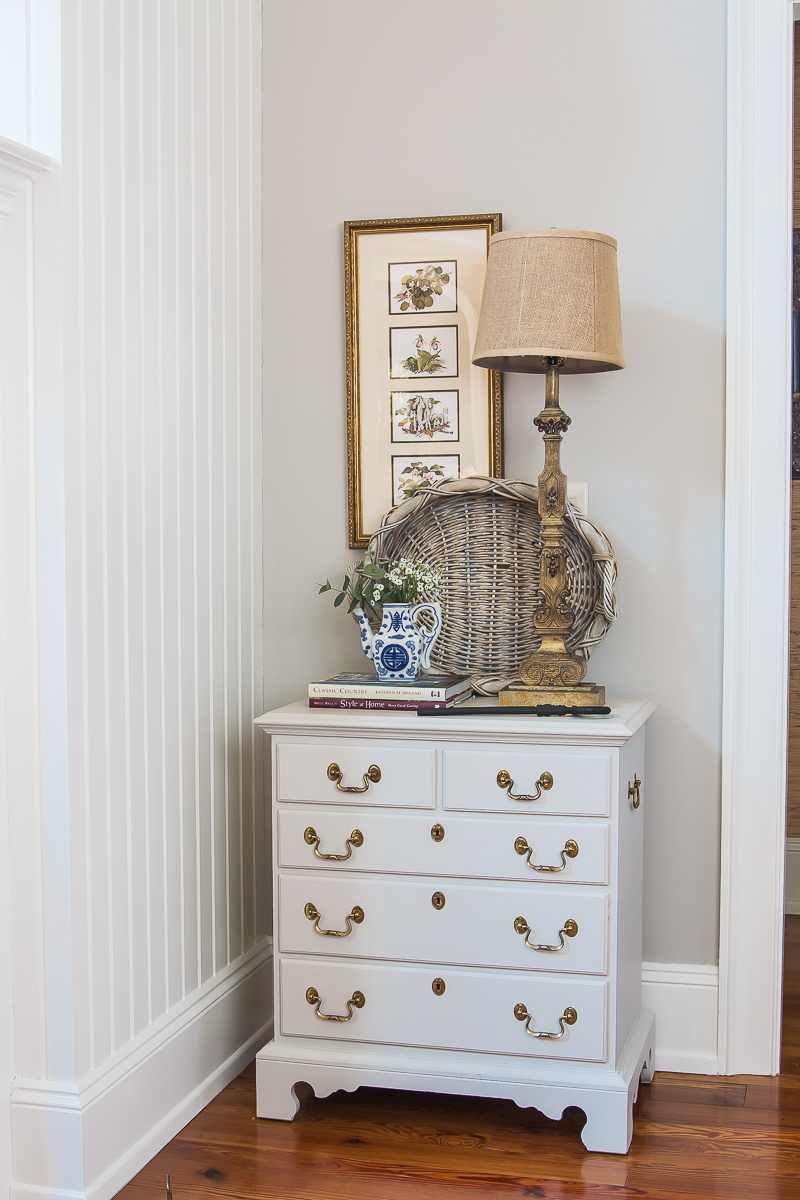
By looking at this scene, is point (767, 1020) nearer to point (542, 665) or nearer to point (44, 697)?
point (542, 665)

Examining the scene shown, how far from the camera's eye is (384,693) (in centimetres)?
207

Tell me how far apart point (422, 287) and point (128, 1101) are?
1676 millimetres

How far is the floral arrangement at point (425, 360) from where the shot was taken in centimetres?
239

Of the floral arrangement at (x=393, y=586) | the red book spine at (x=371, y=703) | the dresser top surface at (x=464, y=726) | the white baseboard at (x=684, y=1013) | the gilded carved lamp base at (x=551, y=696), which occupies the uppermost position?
the floral arrangement at (x=393, y=586)

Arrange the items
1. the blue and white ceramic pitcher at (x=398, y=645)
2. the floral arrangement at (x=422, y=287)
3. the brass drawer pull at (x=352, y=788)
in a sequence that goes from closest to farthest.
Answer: the brass drawer pull at (x=352, y=788), the blue and white ceramic pitcher at (x=398, y=645), the floral arrangement at (x=422, y=287)

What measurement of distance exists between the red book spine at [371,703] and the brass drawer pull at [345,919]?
0.36 meters

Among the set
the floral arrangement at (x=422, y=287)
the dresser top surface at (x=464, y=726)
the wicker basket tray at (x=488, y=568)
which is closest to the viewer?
the dresser top surface at (x=464, y=726)

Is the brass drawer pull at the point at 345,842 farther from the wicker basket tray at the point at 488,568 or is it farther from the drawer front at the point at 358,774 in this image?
the wicker basket tray at the point at 488,568

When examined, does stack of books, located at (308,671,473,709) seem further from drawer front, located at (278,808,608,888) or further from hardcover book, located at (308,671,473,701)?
drawer front, located at (278,808,608,888)

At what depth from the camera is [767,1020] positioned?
2266mm

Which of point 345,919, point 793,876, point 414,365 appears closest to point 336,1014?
point 345,919

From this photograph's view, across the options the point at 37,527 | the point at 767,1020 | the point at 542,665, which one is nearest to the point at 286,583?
the point at 542,665

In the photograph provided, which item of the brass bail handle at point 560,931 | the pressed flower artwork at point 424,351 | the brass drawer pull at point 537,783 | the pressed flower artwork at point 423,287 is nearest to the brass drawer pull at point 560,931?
the brass bail handle at point 560,931

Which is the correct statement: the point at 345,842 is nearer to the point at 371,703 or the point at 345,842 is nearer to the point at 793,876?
the point at 371,703
